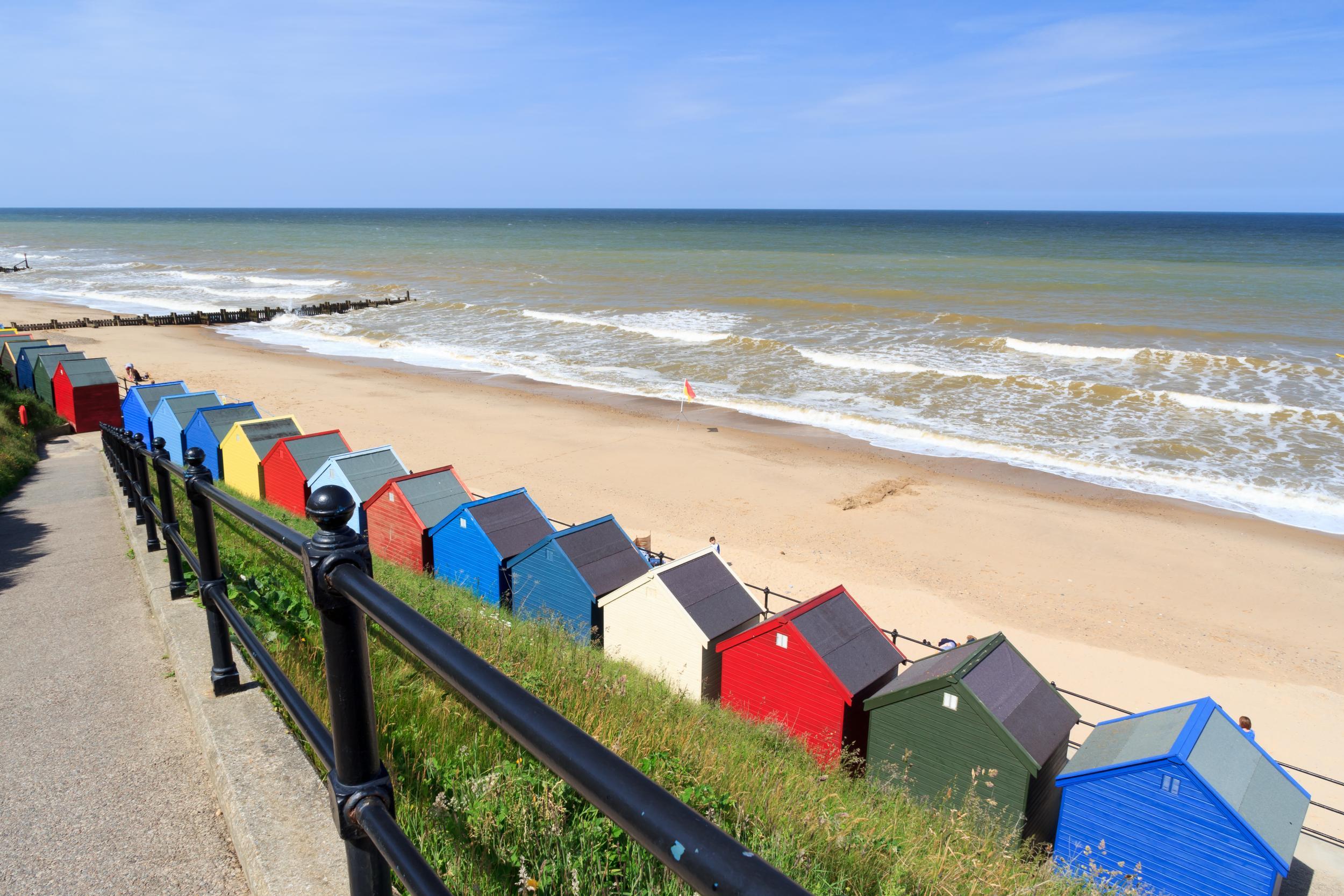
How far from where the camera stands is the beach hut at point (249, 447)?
616 inches

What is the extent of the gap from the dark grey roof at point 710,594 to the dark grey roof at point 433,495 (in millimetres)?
4246

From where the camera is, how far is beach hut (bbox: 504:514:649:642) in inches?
433

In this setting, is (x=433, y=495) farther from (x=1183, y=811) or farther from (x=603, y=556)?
(x=1183, y=811)

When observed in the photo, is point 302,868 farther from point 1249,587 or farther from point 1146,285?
point 1146,285

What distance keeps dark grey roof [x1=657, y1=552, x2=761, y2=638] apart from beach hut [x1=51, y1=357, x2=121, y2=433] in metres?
15.2

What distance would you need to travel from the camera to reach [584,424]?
90.1ft

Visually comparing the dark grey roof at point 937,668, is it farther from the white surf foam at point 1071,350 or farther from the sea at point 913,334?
the white surf foam at point 1071,350

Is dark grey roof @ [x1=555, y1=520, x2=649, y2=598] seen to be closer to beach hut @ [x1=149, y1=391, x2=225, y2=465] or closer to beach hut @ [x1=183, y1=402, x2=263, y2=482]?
beach hut @ [x1=183, y1=402, x2=263, y2=482]

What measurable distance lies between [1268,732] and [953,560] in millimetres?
6340

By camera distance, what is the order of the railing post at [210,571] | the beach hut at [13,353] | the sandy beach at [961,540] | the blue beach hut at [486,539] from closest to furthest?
the railing post at [210,571] → the blue beach hut at [486,539] → the sandy beach at [961,540] → the beach hut at [13,353]

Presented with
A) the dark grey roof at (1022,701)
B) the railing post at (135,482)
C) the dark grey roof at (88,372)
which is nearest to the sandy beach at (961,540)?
the dark grey roof at (1022,701)

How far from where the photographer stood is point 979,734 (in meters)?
7.86

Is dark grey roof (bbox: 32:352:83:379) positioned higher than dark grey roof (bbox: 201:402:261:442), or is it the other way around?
Result: dark grey roof (bbox: 32:352:83:379)

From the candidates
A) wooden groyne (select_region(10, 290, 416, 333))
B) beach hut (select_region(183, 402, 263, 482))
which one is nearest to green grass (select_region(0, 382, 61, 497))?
beach hut (select_region(183, 402, 263, 482))
